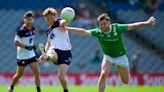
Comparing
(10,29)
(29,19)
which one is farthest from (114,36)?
(10,29)

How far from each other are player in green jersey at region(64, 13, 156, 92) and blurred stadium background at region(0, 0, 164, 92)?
1205 cm

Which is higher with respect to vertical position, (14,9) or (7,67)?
(14,9)

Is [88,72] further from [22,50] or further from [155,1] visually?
[22,50]

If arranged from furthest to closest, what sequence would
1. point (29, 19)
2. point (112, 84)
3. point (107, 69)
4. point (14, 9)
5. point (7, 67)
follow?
1. point (14, 9)
2. point (7, 67)
3. point (112, 84)
4. point (29, 19)
5. point (107, 69)

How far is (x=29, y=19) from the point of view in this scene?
55.7 ft

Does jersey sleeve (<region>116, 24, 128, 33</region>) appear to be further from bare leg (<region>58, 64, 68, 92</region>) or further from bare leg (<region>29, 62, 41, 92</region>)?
bare leg (<region>29, 62, 41, 92</region>)

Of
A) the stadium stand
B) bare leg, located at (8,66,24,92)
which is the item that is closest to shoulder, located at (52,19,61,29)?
bare leg, located at (8,66,24,92)

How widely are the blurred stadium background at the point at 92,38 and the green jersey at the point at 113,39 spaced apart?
39.9ft

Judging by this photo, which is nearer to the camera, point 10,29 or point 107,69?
point 107,69

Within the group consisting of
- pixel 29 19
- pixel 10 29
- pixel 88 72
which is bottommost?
pixel 88 72

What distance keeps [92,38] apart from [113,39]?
16042mm

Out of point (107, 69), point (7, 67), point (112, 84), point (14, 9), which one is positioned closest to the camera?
point (107, 69)

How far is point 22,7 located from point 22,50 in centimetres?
1410

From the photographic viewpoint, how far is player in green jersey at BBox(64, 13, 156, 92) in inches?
562
